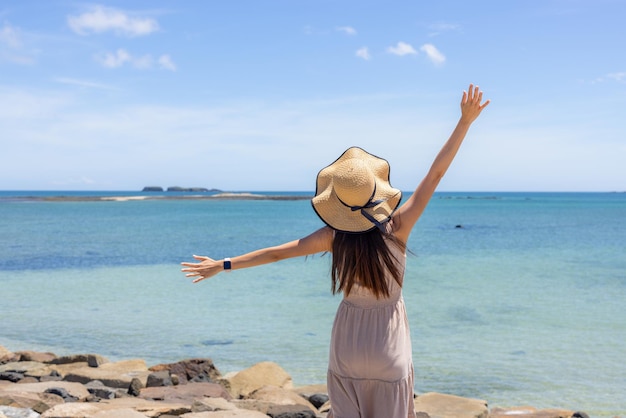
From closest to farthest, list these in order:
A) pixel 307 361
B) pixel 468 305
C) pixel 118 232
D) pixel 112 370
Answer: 1. pixel 112 370
2. pixel 307 361
3. pixel 468 305
4. pixel 118 232

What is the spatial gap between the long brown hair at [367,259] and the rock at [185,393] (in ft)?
14.3

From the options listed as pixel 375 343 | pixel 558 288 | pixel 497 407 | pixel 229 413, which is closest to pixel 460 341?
pixel 497 407

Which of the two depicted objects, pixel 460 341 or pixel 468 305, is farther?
pixel 468 305

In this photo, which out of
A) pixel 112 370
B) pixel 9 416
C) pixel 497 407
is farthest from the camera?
pixel 112 370

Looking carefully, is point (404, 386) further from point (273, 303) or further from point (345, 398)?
point (273, 303)

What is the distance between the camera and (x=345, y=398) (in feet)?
10.8

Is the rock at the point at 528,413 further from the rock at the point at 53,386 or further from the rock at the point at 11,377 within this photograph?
the rock at the point at 11,377

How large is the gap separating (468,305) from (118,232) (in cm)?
2970

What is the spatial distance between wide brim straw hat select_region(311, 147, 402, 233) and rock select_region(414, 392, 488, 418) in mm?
4338

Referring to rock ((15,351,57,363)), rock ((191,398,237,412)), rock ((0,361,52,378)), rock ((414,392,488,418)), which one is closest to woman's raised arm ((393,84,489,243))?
rock ((191,398,237,412))

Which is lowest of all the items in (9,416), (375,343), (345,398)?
(9,416)

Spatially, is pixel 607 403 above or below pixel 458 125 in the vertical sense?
below

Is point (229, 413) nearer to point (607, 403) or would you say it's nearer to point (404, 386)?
point (404, 386)

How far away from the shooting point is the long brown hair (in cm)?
317
